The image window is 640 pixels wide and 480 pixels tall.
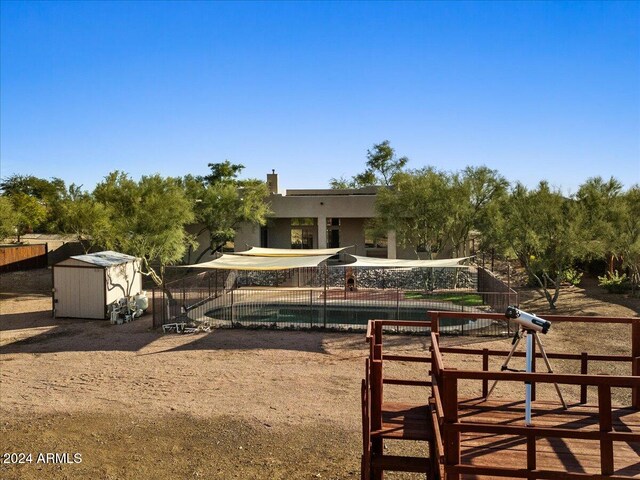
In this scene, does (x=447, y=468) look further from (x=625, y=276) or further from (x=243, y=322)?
(x=625, y=276)

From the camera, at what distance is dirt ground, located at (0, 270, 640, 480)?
289 inches

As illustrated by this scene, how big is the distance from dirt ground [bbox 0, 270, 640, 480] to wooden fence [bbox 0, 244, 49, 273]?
14758 millimetres

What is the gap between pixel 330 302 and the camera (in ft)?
66.4

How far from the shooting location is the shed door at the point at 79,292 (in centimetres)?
1823

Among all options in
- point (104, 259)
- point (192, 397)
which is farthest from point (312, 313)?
point (192, 397)

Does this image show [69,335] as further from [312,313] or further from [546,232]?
[546,232]

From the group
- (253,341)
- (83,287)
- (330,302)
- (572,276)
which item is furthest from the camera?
(572,276)

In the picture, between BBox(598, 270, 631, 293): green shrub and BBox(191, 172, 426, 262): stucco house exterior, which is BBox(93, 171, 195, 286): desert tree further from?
BBox(598, 270, 631, 293): green shrub

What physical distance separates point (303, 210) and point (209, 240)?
6.38 metres

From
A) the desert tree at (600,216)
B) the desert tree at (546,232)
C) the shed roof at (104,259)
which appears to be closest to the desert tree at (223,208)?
the shed roof at (104,259)

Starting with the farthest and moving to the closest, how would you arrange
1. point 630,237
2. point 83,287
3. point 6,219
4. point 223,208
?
point 223,208 < point 6,219 < point 630,237 < point 83,287

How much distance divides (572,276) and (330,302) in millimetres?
11841

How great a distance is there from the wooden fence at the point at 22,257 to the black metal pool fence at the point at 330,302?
12.4 meters

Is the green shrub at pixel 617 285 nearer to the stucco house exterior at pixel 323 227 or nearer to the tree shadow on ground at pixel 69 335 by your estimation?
the stucco house exterior at pixel 323 227
